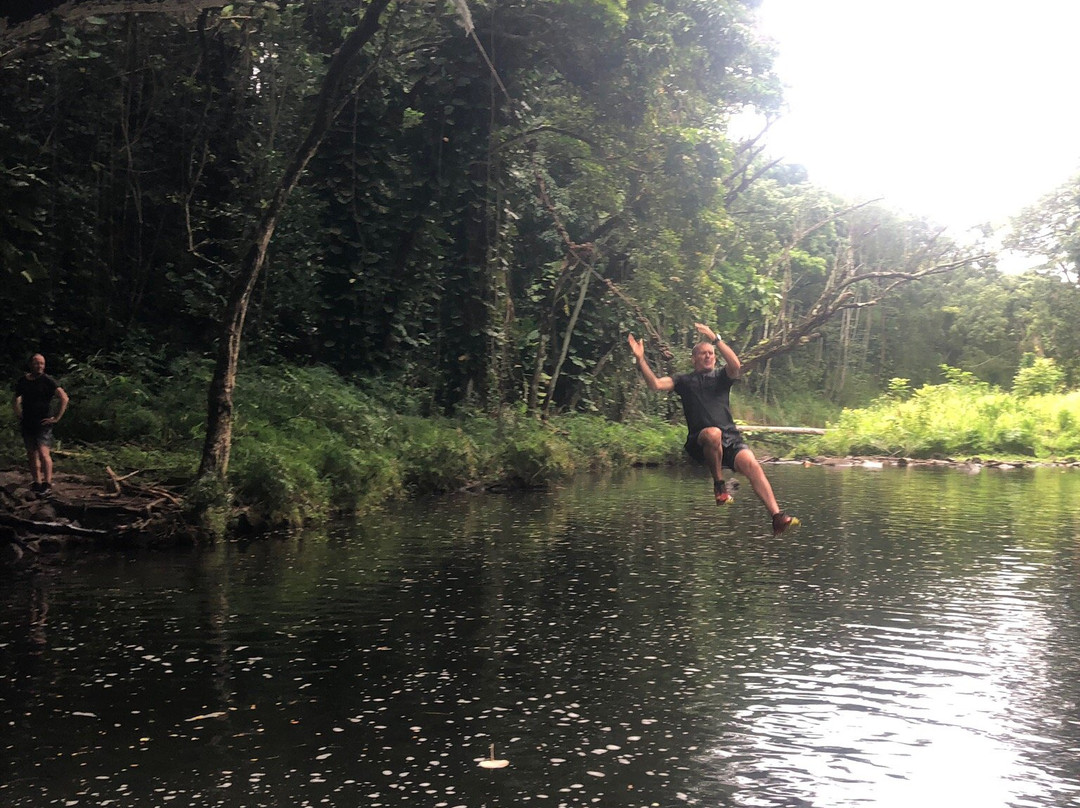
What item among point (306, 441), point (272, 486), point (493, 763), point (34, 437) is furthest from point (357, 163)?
point (493, 763)

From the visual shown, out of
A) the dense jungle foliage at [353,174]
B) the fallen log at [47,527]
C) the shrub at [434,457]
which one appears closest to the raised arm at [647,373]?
the fallen log at [47,527]

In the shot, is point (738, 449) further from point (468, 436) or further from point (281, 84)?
point (281, 84)

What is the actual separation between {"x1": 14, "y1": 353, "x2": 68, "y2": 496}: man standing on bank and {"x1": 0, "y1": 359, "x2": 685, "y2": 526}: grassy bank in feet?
3.44

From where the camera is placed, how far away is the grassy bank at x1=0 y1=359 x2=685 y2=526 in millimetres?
15539

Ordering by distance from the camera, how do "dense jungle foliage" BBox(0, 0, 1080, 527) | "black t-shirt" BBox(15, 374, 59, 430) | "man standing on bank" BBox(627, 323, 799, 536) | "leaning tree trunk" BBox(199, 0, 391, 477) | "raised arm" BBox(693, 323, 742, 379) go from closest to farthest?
"raised arm" BBox(693, 323, 742, 379)
"man standing on bank" BBox(627, 323, 799, 536)
"black t-shirt" BBox(15, 374, 59, 430)
"leaning tree trunk" BBox(199, 0, 391, 477)
"dense jungle foliage" BBox(0, 0, 1080, 527)

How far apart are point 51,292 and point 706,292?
16537 mm

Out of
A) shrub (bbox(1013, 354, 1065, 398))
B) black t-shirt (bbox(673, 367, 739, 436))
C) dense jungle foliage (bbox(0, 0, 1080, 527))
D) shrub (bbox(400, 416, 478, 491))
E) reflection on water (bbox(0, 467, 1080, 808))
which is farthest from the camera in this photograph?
shrub (bbox(1013, 354, 1065, 398))

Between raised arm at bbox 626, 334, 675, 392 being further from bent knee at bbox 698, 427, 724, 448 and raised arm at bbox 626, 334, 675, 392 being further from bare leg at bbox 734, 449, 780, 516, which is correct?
bare leg at bbox 734, 449, 780, 516

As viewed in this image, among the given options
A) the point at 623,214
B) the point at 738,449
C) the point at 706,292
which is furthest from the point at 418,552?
the point at 706,292

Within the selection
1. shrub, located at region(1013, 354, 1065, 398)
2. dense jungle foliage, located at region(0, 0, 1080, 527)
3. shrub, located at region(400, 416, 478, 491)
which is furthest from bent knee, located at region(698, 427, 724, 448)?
shrub, located at region(1013, 354, 1065, 398)

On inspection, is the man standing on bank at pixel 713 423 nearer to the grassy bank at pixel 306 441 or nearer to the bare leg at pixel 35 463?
the grassy bank at pixel 306 441

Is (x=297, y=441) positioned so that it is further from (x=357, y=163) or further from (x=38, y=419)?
(x=357, y=163)

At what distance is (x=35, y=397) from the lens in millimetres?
14398

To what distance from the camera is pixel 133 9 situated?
13133 millimetres
